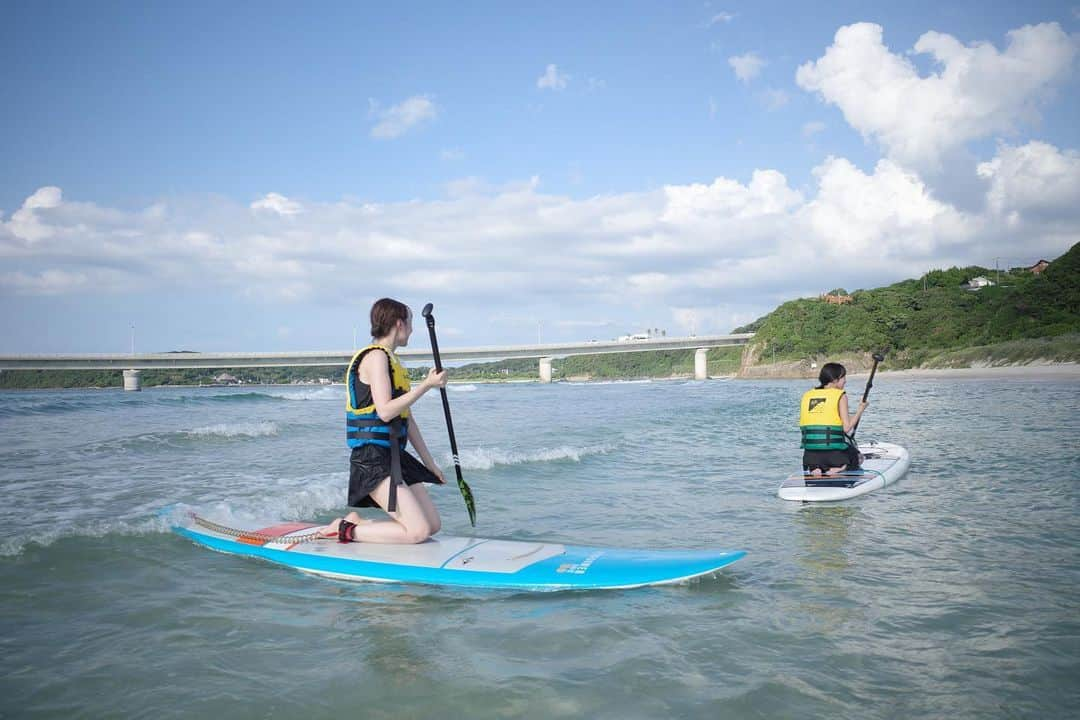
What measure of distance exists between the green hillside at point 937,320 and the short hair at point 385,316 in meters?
40.1

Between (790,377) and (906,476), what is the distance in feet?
212

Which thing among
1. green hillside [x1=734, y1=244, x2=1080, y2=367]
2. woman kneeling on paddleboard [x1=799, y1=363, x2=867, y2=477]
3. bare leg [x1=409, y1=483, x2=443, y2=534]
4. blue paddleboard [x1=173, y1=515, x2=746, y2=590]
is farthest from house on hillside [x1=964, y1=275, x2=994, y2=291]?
bare leg [x1=409, y1=483, x2=443, y2=534]

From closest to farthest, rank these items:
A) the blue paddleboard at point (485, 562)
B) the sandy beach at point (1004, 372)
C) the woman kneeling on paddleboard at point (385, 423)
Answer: the blue paddleboard at point (485, 562) → the woman kneeling on paddleboard at point (385, 423) → the sandy beach at point (1004, 372)

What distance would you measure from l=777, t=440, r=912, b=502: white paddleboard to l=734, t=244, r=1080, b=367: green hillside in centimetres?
3350

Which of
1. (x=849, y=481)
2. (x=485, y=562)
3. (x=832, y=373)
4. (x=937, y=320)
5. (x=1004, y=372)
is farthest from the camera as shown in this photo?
(x=937, y=320)

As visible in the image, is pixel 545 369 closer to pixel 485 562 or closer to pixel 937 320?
pixel 937 320

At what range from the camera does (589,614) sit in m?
3.72

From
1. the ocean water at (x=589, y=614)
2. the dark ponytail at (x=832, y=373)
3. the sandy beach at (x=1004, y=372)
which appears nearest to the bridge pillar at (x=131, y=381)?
the ocean water at (x=589, y=614)

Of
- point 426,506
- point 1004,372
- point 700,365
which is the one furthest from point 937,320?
point 426,506

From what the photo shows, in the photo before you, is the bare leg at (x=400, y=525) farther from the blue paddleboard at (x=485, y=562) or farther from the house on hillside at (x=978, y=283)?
the house on hillside at (x=978, y=283)

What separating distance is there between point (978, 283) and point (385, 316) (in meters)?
86.0

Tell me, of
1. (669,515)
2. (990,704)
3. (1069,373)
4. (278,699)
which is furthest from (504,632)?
(1069,373)

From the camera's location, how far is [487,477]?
9.02 meters

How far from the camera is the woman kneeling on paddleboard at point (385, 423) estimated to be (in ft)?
14.0
